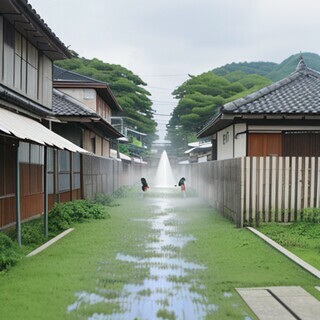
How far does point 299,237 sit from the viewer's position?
9492 mm

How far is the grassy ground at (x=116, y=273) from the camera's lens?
495 centimetres

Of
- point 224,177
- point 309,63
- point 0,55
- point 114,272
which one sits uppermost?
point 309,63

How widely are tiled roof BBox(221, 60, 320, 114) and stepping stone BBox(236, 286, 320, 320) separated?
9351 millimetres

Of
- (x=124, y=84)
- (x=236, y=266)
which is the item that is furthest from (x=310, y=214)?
(x=124, y=84)

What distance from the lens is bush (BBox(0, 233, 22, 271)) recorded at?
6.75m

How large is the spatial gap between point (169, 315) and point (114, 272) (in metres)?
2.09

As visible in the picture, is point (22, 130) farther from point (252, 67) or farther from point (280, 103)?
point (252, 67)

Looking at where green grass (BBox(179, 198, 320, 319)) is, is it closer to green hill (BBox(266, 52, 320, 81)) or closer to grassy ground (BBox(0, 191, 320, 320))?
grassy ground (BBox(0, 191, 320, 320))

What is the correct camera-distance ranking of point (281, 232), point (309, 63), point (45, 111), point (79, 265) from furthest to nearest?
1. point (309, 63)
2. point (45, 111)
3. point (281, 232)
4. point (79, 265)

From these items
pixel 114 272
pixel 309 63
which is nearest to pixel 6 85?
pixel 114 272

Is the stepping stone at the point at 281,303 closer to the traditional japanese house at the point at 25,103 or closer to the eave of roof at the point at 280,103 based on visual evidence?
the traditional japanese house at the point at 25,103

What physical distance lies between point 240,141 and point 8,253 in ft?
35.1

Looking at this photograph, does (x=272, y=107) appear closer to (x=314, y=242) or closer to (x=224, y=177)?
(x=224, y=177)

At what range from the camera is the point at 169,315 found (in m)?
4.71
